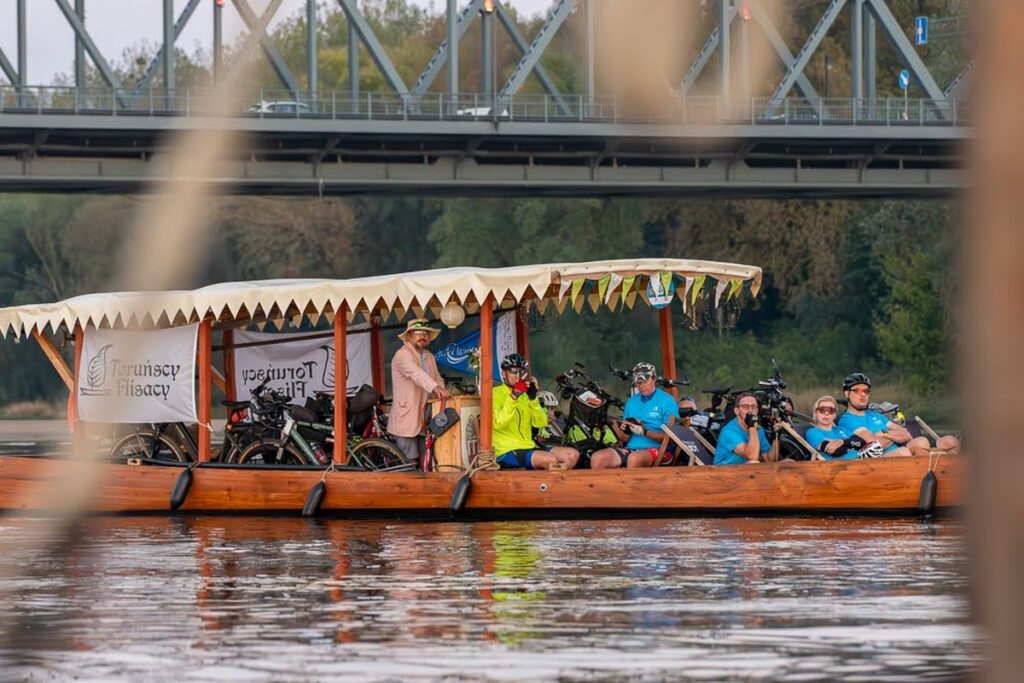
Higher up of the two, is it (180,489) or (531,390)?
(531,390)

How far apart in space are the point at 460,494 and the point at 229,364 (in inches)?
147

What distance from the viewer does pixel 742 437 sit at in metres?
17.1

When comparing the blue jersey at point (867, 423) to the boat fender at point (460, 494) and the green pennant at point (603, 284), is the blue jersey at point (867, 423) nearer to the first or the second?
the green pennant at point (603, 284)

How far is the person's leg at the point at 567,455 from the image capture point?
1781 cm

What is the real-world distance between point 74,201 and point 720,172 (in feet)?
65.5

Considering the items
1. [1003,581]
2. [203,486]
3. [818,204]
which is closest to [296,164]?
[818,204]

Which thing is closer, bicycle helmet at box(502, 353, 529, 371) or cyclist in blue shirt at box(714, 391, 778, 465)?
cyclist in blue shirt at box(714, 391, 778, 465)

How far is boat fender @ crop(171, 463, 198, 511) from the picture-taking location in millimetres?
18859

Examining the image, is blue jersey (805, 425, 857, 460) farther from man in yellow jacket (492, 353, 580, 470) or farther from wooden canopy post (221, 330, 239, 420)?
wooden canopy post (221, 330, 239, 420)

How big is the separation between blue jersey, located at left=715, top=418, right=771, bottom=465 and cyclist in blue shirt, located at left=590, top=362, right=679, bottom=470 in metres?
0.48

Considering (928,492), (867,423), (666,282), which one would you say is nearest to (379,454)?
(666,282)

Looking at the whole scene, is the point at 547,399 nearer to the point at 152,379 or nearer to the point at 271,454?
the point at 271,454

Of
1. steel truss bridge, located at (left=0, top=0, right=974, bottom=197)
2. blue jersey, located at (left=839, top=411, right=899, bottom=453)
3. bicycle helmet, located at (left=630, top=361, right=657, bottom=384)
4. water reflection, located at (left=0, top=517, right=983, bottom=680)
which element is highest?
steel truss bridge, located at (left=0, top=0, right=974, bottom=197)

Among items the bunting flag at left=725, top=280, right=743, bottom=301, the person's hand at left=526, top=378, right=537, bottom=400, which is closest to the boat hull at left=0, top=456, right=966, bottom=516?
the person's hand at left=526, top=378, right=537, bottom=400
